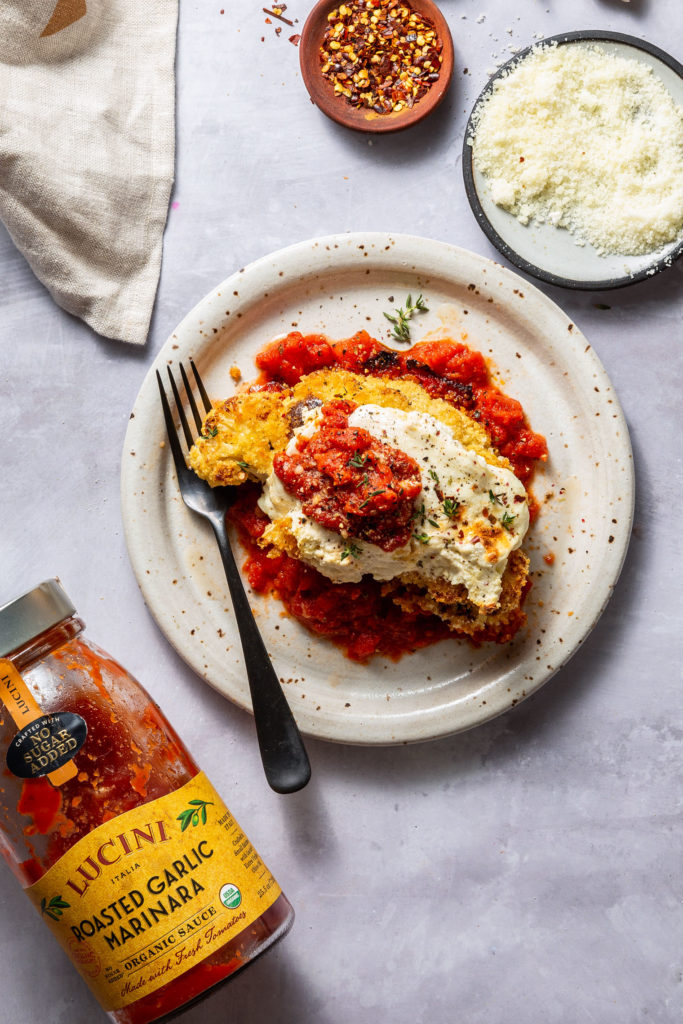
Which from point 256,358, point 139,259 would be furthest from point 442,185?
point 139,259

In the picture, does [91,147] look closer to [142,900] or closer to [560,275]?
[560,275]

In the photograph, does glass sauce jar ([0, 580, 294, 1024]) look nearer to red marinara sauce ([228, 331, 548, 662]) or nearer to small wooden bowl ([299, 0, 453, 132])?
red marinara sauce ([228, 331, 548, 662])

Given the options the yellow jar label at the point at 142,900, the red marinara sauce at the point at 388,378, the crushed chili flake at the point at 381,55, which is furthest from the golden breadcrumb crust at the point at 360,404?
the crushed chili flake at the point at 381,55

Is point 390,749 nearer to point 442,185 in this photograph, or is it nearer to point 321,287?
point 321,287

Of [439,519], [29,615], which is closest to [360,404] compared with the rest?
[439,519]

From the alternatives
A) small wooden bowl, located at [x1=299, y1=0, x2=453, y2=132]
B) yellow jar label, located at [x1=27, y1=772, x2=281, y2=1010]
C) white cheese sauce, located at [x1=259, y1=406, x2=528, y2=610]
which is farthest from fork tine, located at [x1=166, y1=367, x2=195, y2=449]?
yellow jar label, located at [x1=27, y1=772, x2=281, y2=1010]
